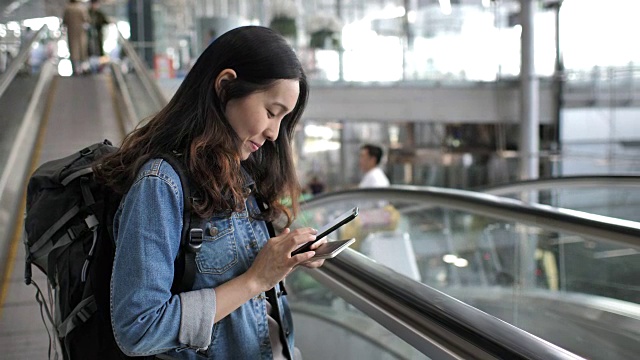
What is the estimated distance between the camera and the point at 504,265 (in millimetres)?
5152

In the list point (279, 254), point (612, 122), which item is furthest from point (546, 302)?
point (612, 122)

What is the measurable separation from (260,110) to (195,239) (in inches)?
12.8

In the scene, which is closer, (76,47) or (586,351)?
(586,351)

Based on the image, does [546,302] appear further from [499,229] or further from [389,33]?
[389,33]

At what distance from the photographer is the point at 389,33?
15297 millimetres

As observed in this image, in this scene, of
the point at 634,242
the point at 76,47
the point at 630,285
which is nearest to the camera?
the point at 634,242

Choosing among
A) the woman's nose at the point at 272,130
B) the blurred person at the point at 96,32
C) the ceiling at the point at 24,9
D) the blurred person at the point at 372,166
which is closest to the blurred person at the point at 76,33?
the blurred person at the point at 96,32

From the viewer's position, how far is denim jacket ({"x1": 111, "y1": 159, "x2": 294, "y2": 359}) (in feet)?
4.26

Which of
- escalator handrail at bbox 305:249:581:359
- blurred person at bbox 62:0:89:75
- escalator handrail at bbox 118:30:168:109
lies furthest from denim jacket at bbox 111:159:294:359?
blurred person at bbox 62:0:89:75

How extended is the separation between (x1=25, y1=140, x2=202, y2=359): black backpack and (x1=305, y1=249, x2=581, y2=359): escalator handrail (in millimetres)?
539

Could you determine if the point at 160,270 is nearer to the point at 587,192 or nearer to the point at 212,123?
the point at 212,123

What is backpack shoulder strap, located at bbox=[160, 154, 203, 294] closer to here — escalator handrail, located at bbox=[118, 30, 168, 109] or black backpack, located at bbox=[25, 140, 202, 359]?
black backpack, located at bbox=[25, 140, 202, 359]

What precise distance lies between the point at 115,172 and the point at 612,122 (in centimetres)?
1416

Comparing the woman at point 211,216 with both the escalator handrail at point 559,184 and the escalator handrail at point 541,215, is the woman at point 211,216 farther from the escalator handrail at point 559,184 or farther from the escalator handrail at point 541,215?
the escalator handrail at point 559,184
